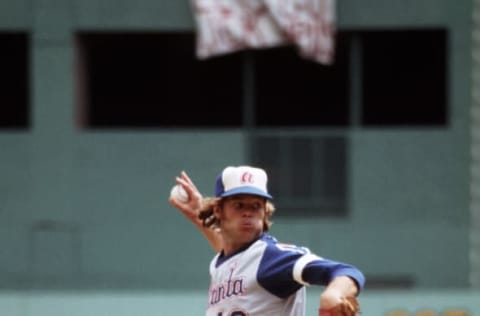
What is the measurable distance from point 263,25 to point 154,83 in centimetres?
168

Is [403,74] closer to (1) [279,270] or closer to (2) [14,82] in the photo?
(2) [14,82]

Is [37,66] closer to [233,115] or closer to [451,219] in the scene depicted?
[233,115]

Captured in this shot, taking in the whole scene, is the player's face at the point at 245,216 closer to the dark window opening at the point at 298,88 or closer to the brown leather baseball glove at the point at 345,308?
the brown leather baseball glove at the point at 345,308

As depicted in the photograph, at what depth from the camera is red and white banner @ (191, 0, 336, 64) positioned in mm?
15438

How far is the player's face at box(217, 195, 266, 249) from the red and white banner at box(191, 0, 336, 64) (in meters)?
9.47

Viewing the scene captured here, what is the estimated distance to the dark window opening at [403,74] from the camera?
1638cm

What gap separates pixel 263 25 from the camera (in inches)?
612

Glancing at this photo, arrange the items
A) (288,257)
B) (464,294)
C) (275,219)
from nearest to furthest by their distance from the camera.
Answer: (288,257), (464,294), (275,219)

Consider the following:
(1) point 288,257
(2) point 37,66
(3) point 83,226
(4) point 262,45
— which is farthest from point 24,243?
(1) point 288,257

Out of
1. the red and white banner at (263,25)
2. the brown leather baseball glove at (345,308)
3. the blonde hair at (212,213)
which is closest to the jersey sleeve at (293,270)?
the brown leather baseball glove at (345,308)

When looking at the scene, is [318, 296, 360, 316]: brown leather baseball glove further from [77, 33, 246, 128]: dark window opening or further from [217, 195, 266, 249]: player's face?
[77, 33, 246, 128]: dark window opening

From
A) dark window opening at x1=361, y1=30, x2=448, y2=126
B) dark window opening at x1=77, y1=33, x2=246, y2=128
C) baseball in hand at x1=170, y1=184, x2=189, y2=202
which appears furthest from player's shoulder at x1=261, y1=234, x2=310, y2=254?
dark window opening at x1=361, y1=30, x2=448, y2=126

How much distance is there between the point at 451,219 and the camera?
1566cm

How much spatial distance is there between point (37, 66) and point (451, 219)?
4.54 metres
